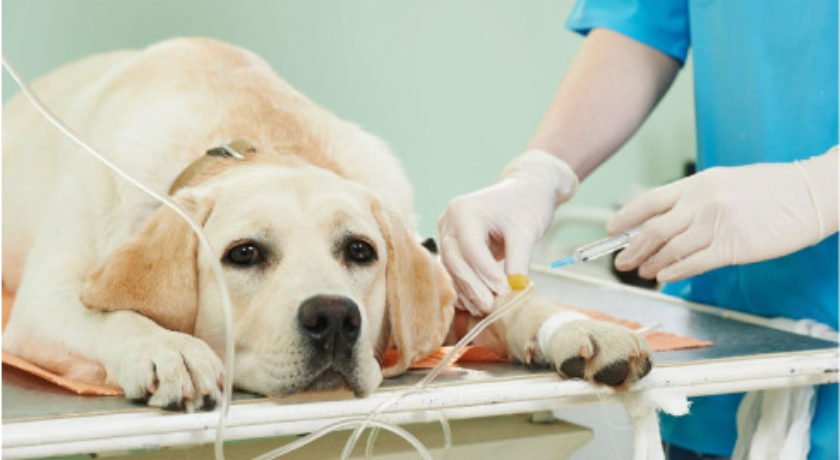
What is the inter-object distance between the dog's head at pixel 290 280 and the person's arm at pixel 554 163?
0.26ft

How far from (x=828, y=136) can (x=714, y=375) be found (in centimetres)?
45

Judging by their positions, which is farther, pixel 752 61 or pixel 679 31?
pixel 679 31

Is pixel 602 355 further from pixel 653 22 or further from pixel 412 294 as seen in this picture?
pixel 653 22

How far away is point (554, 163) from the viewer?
4.43 feet

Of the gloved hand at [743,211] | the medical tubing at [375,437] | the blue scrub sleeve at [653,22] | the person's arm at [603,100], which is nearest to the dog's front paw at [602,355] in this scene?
the medical tubing at [375,437]

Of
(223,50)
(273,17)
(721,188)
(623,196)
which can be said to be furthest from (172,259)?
(623,196)

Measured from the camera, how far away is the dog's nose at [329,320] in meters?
0.88

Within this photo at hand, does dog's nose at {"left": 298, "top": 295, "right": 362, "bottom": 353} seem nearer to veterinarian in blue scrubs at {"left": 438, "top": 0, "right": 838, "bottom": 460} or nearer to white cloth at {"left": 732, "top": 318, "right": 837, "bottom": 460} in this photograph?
veterinarian in blue scrubs at {"left": 438, "top": 0, "right": 838, "bottom": 460}

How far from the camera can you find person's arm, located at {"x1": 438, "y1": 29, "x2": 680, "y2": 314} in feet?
3.90

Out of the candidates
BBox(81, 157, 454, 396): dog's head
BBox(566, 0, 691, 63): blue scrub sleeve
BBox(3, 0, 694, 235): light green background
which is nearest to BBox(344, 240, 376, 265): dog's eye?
BBox(81, 157, 454, 396): dog's head

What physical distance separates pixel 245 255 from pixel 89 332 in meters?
0.18

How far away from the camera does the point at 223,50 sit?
1.39 metres

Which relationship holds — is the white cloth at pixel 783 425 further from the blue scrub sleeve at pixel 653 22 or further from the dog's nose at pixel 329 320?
the blue scrub sleeve at pixel 653 22

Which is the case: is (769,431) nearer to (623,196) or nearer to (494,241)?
(494,241)
